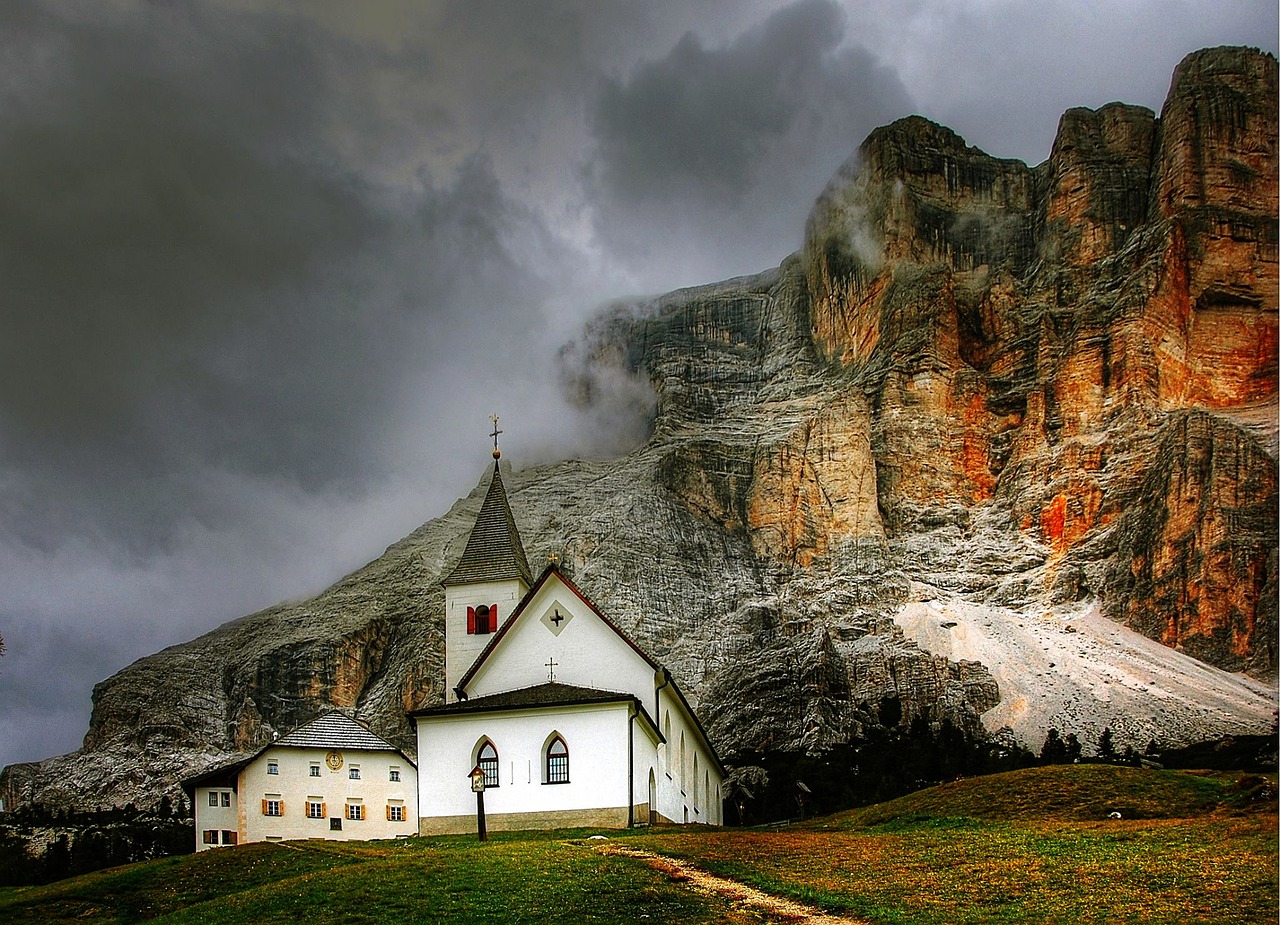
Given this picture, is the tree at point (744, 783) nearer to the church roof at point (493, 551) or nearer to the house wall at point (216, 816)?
the church roof at point (493, 551)

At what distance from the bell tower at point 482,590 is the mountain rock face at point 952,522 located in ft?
233

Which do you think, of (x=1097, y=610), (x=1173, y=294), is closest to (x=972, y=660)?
(x=1097, y=610)

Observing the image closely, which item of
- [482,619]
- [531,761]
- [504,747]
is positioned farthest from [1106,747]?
[504,747]

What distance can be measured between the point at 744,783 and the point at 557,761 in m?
64.4

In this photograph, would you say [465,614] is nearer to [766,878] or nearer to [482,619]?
[482,619]

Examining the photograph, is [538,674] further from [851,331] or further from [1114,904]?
[851,331]

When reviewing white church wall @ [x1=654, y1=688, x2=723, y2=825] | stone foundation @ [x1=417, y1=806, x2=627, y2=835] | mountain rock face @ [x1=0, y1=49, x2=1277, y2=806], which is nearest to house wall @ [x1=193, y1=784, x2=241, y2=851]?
stone foundation @ [x1=417, y1=806, x2=627, y2=835]

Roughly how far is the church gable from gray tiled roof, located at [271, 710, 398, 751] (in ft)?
24.4

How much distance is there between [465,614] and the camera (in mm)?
59188

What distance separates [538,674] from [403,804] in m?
10.8

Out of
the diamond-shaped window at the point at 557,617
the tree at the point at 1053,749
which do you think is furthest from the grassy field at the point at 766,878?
the tree at the point at 1053,749

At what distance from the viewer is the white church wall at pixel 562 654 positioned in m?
49.8

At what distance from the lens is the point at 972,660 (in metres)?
137

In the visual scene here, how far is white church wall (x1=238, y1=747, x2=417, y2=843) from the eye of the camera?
54.2 metres
